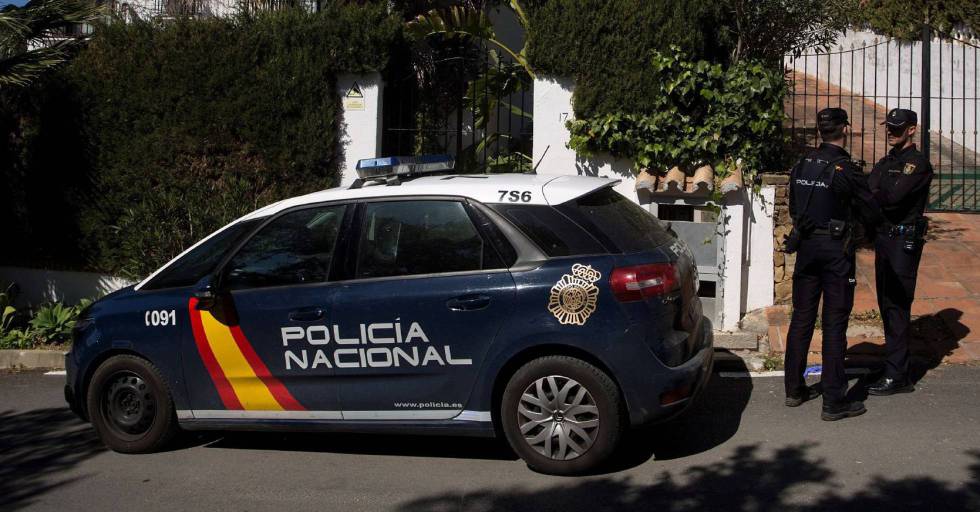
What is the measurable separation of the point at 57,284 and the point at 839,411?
8.16m

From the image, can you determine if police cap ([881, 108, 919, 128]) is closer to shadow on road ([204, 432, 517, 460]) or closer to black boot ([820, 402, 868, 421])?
black boot ([820, 402, 868, 421])

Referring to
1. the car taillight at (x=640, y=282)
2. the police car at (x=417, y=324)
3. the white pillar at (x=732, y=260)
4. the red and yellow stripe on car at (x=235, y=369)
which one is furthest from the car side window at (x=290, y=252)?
the white pillar at (x=732, y=260)

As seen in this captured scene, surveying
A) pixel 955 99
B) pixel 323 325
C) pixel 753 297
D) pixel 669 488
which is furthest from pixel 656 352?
pixel 955 99

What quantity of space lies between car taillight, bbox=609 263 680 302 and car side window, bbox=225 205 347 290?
1.70 meters

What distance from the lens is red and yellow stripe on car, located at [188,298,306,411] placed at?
222 inches

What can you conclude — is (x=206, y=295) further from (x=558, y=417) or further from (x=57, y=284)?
(x=57, y=284)

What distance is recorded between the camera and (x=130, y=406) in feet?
19.8

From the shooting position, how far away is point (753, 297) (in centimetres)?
869

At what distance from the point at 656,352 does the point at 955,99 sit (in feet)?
36.3

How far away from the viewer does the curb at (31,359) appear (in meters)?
8.70

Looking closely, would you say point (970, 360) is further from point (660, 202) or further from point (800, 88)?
point (800, 88)

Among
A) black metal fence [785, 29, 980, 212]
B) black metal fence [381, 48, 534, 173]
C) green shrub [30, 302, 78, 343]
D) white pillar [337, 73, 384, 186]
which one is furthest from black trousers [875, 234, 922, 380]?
green shrub [30, 302, 78, 343]

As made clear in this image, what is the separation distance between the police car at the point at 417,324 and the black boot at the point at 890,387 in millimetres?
1591

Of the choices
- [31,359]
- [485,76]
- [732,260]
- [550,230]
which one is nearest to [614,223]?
[550,230]
